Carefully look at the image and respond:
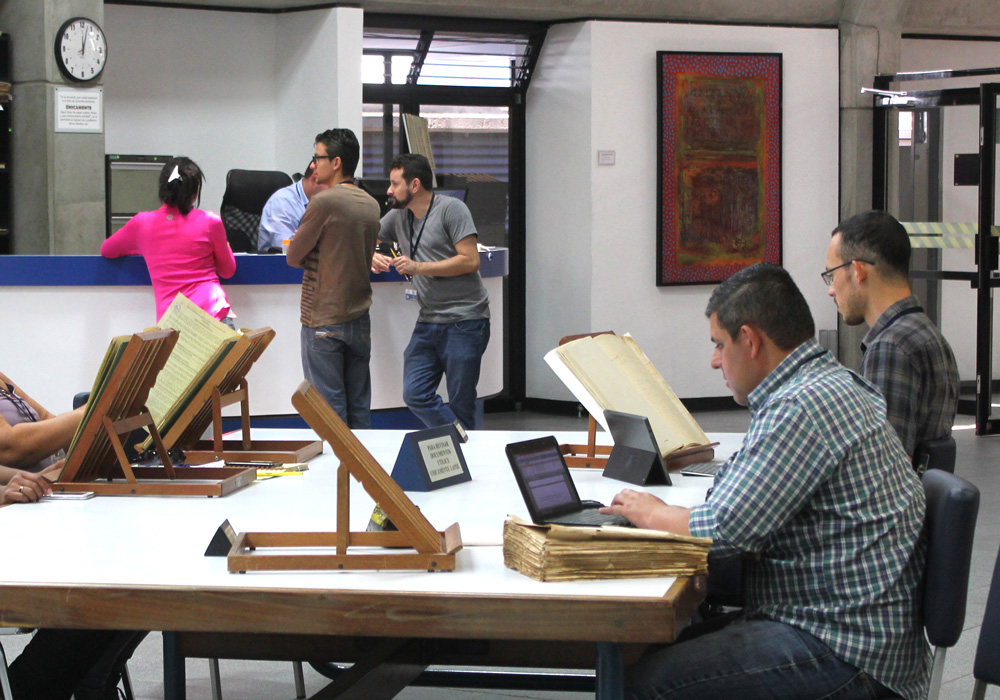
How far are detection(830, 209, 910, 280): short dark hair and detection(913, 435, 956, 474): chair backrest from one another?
0.46 meters

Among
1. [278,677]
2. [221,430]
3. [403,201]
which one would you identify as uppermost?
[403,201]

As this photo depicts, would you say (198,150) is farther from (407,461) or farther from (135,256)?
(407,461)

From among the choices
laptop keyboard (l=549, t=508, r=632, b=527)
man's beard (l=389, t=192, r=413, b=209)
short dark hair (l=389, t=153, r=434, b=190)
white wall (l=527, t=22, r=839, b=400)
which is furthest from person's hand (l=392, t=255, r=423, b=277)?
laptop keyboard (l=549, t=508, r=632, b=527)

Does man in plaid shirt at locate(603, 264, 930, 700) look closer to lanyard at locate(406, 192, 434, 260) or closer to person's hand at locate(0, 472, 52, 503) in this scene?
person's hand at locate(0, 472, 52, 503)

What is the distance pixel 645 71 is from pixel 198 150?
3.34 m

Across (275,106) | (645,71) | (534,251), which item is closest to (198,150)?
(275,106)

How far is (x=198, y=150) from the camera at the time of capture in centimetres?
830

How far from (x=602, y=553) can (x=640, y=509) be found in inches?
11.3

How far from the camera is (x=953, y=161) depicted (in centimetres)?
807

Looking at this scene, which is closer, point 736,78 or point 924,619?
point 924,619

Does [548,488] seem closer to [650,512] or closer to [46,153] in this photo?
[650,512]

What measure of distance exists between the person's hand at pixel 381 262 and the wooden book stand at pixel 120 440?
3.07 m

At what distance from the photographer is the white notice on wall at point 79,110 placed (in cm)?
713

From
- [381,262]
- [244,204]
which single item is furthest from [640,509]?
[244,204]
